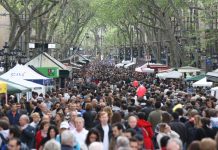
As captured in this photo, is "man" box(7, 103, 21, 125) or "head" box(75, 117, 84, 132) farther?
"man" box(7, 103, 21, 125)

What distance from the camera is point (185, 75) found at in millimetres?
36250

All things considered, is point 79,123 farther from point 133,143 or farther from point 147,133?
point 133,143

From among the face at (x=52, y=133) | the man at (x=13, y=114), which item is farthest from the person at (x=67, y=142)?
the man at (x=13, y=114)

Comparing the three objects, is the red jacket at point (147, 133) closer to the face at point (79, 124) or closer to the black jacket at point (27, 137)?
the face at point (79, 124)

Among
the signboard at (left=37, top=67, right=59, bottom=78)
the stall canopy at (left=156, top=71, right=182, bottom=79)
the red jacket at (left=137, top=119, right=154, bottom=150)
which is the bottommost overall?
the red jacket at (left=137, top=119, right=154, bottom=150)

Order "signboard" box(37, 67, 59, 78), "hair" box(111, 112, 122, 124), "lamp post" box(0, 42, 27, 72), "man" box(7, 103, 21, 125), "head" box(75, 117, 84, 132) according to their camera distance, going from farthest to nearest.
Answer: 1. "signboard" box(37, 67, 59, 78)
2. "lamp post" box(0, 42, 27, 72)
3. "man" box(7, 103, 21, 125)
4. "hair" box(111, 112, 122, 124)
5. "head" box(75, 117, 84, 132)

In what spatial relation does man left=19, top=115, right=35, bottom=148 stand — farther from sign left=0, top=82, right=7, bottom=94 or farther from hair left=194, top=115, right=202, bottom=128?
sign left=0, top=82, right=7, bottom=94

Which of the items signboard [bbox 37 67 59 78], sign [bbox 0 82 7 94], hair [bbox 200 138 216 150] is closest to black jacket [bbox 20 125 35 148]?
hair [bbox 200 138 216 150]

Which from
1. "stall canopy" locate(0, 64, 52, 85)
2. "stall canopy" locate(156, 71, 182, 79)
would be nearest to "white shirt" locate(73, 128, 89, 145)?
"stall canopy" locate(0, 64, 52, 85)

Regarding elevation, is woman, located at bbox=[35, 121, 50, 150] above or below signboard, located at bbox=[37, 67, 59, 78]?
below

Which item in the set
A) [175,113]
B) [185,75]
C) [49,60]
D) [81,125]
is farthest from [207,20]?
[81,125]

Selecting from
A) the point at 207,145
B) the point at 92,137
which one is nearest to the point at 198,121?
the point at 92,137

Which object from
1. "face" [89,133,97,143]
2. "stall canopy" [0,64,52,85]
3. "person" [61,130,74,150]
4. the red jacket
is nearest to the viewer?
"person" [61,130,74,150]

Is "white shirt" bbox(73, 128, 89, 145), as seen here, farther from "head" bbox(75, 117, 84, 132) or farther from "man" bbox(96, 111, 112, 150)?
"man" bbox(96, 111, 112, 150)
